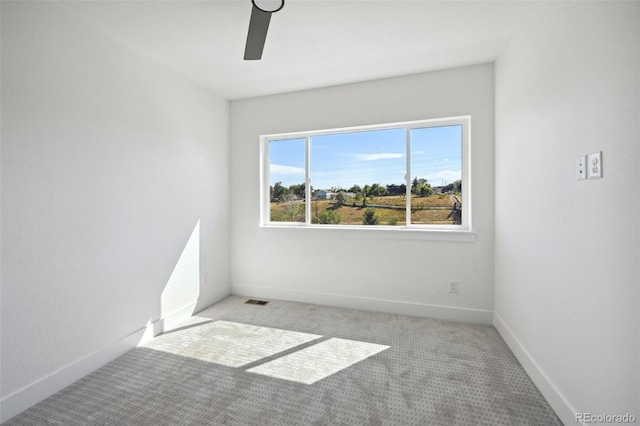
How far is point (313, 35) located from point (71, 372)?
9.23ft

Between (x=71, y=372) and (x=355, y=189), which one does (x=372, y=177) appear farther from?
(x=71, y=372)

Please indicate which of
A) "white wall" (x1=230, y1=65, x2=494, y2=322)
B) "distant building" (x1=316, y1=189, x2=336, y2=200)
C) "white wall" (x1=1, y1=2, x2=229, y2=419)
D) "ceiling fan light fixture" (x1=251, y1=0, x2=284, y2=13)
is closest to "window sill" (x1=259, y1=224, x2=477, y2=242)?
"white wall" (x1=230, y1=65, x2=494, y2=322)

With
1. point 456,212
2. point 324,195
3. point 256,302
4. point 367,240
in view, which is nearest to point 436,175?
point 456,212

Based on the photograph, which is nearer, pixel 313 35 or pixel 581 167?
pixel 581 167

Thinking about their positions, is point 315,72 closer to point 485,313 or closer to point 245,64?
point 245,64

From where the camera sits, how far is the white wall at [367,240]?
262cm

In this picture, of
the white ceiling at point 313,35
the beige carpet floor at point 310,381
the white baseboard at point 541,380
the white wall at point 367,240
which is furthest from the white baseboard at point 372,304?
the white ceiling at point 313,35

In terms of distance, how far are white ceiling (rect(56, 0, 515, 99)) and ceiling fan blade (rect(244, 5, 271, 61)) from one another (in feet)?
0.90

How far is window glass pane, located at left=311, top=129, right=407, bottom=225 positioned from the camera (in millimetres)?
2996

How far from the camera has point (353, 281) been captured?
3.03 meters

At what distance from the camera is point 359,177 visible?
3.13 metres

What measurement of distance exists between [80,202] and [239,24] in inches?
63.3

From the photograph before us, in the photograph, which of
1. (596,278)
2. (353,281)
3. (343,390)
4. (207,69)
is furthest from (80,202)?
(596,278)

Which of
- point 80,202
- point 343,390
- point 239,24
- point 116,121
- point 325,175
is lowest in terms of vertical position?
point 343,390
